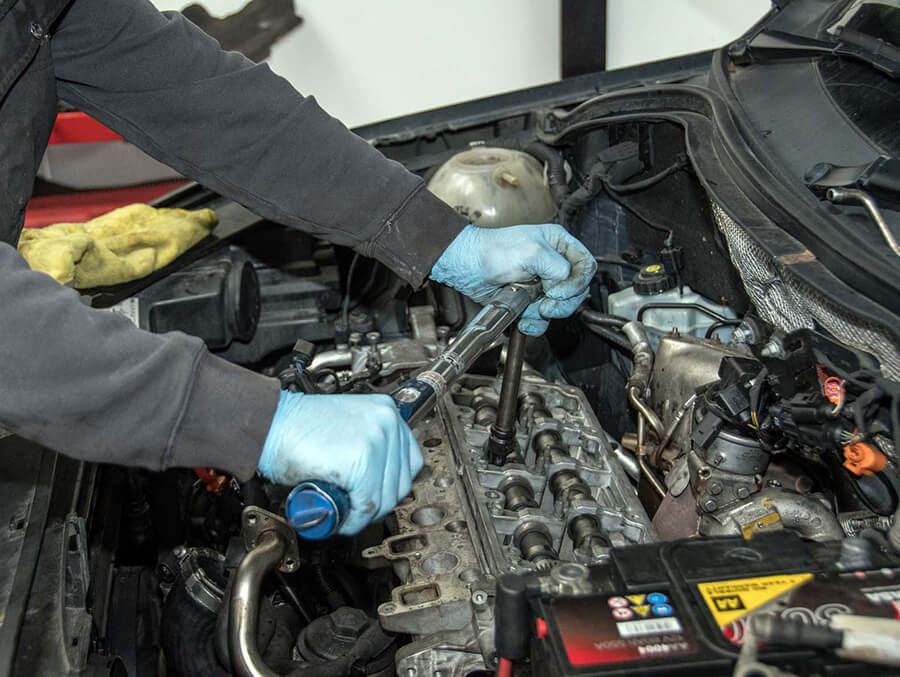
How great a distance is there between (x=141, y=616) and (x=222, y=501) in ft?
0.97

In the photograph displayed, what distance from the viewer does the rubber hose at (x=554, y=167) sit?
7.02 ft

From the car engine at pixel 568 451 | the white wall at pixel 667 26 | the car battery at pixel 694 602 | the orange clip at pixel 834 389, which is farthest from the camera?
the white wall at pixel 667 26

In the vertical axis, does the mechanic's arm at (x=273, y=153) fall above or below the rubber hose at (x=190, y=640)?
above

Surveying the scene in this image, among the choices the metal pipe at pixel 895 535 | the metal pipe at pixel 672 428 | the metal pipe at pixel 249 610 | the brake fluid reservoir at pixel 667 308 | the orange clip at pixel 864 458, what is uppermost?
the brake fluid reservoir at pixel 667 308

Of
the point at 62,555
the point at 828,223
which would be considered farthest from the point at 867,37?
the point at 62,555

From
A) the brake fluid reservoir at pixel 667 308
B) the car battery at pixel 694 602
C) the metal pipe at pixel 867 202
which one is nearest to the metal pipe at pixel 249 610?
the car battery at pixel 694 602

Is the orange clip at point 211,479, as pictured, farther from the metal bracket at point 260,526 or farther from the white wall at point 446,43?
the white wall at point 446,43

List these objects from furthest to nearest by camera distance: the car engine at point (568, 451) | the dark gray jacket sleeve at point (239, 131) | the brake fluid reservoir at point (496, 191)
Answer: the brake fluid reservoir at point (496, 191), the dark gray jacket sleeve at point (239, 131), the car engine at point (568, 451)

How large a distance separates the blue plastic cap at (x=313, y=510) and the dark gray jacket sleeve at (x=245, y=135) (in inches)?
25.3

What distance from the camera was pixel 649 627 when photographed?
0.85 meters

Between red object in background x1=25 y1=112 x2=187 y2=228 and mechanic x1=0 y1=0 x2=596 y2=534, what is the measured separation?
236cm

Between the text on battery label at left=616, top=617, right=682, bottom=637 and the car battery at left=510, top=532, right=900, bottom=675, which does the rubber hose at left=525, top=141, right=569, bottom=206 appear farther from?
the text on battery label at left=616, top=617, right=682, bottom=637

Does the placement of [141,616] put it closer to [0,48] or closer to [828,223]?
[0,48]

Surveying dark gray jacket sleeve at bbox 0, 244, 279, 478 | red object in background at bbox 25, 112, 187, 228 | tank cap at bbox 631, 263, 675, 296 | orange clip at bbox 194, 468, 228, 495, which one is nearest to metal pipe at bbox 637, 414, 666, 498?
tank cap at bbox 631, 263, 675, 296
